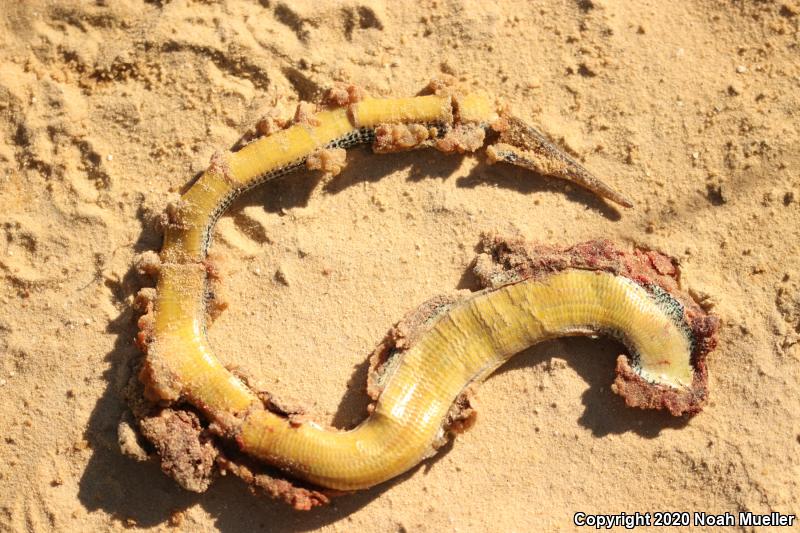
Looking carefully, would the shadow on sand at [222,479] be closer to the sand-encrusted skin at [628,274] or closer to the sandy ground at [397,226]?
the sandy ground at [397,226]

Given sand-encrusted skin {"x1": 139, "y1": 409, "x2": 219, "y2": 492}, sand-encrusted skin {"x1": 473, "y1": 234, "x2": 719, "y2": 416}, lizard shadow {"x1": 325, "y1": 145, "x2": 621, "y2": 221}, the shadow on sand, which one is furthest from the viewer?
lizard shadow {"x1": 325, "y1": 145, "x2": 621, "y2": 221}

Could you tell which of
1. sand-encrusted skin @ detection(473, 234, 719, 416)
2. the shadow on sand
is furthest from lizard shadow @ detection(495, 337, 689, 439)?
sand-encrusted skin @ detection(473, 234, 719, 416)

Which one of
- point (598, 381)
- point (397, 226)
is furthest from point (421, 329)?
point (598, 381)

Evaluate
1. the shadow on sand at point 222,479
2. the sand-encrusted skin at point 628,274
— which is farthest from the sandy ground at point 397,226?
the sand-encrusted skin at point 628,274

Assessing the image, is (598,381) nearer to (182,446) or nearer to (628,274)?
(628,274)

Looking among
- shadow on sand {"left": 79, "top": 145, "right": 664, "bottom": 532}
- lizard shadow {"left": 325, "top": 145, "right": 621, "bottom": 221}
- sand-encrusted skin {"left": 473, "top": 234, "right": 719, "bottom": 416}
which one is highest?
lizard shadow {"left": 325, "top": 145, "right": 621, "bottom": 221}

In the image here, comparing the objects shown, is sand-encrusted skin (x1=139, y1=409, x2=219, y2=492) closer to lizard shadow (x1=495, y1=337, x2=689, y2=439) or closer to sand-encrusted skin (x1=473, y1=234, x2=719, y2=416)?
lizard shadow (x1=495, y1=337, x2=689, y2=439)

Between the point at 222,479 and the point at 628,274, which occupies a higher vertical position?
the point at 628,274
